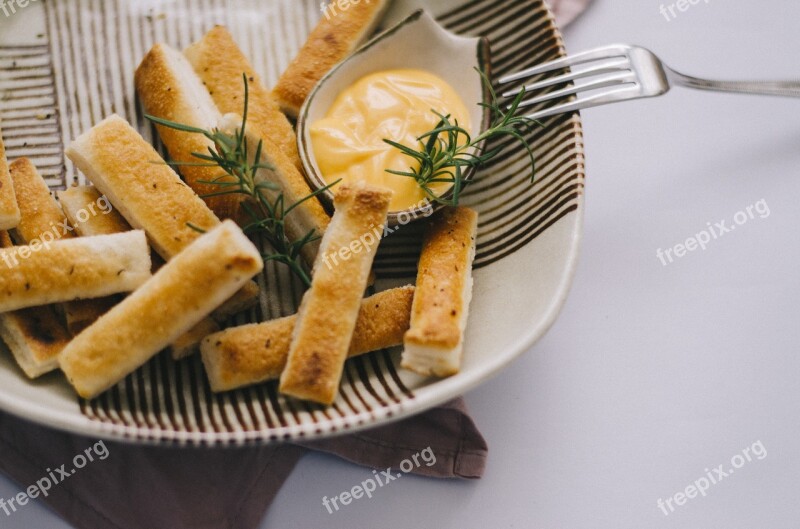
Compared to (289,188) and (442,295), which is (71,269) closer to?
(289,188)

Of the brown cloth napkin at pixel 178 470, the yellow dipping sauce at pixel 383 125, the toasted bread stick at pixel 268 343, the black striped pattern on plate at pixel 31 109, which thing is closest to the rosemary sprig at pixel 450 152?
the yellow dipping sauce at pixel 383 125

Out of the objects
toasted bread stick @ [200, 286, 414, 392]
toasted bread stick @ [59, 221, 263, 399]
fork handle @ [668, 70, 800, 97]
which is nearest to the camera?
toasted bread stick @ [59, 221, 263, 399]

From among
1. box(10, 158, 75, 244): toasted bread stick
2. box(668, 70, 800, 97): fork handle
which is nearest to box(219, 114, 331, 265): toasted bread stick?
box(10, 158, 75, 244): toasted bread stick

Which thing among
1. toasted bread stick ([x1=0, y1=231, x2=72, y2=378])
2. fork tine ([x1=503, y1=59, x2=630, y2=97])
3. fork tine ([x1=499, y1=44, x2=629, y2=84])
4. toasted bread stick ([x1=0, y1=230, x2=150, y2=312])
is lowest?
toasted bread stick ([x1=0, y1=231, x2=72, y2=378])

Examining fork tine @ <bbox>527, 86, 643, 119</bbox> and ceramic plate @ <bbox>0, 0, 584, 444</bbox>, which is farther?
fork tine @ <bbox>527, 86, 643, 119</bbox>

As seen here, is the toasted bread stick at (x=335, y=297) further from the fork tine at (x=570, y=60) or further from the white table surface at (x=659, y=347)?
the fork tine at (x=570, y=60)

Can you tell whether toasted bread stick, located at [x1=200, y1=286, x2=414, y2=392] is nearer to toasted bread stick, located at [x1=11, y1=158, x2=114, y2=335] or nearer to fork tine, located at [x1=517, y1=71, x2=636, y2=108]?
toasted bread stick, located at [x1=11, y1=158, x2=114, y2=335]

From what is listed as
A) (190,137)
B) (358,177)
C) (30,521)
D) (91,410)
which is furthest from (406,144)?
(30,521)
